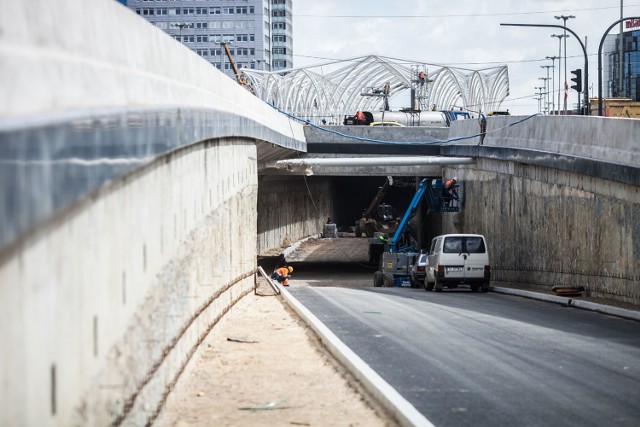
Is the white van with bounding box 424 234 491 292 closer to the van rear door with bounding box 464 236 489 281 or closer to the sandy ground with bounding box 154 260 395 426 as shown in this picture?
the van rear door with bounding box 464 236 489 281

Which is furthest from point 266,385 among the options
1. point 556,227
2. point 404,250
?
point 404,250

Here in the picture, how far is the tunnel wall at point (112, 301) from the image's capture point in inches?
229

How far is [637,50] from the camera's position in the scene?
15725 cm

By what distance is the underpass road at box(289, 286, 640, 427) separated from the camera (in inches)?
458

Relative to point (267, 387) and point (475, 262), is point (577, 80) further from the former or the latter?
point (267, 387)

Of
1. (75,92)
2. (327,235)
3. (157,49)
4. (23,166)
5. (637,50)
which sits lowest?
(327,235)

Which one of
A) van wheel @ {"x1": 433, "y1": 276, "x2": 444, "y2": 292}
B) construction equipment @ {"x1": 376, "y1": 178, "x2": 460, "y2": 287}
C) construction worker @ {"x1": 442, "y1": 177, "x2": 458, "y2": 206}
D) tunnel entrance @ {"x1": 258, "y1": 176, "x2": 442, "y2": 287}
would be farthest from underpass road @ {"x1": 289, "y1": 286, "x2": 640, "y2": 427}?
construction worker @ {"x1": 442, "y1": 177, "x2": 458, "y2": 206}

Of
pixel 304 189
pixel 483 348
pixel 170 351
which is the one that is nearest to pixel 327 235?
pixel 304 189

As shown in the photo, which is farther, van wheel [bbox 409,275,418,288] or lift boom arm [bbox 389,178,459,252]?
lift boom arm [bbox 389,178,459,252]

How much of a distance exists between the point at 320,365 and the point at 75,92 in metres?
8.37

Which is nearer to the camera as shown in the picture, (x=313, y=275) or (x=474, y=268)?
(x=474, y=268)

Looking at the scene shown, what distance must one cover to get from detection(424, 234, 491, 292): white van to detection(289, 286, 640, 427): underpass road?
352 inches

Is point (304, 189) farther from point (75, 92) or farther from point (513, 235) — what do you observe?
point (75, 92)

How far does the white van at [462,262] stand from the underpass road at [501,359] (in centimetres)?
→ 893
